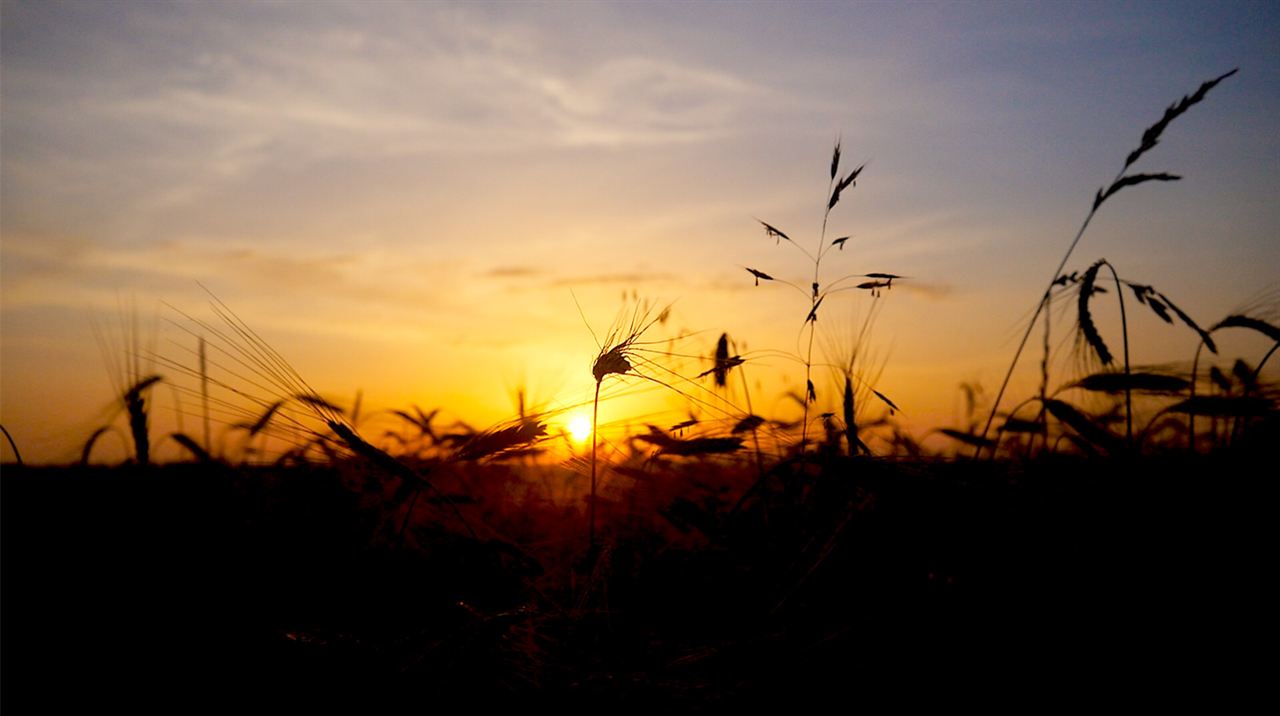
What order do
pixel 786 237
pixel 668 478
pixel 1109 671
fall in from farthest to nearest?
pixel 668 478 < pixel 786 237 < pixel 1109 671

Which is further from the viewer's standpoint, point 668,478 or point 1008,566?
point 668,478

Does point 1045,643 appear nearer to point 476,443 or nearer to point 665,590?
point 665,590

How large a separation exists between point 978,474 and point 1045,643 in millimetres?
480

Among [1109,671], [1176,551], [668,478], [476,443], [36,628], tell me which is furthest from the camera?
[668,478]

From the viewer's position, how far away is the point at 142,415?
3.02 meters

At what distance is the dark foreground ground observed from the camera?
1383 mm

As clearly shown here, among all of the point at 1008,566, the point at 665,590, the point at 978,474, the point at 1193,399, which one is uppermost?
the point at 1193,399

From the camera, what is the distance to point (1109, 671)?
52.8 inches

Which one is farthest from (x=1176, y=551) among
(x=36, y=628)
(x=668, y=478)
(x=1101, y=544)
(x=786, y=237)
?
(x=36, y=628)

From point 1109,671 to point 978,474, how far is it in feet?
1.80

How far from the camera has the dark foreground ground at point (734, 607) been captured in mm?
1383

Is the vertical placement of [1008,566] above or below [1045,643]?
above

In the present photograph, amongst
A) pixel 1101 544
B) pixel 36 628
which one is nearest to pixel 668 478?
pixel 1101 544

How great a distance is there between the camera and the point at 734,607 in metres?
2.01
